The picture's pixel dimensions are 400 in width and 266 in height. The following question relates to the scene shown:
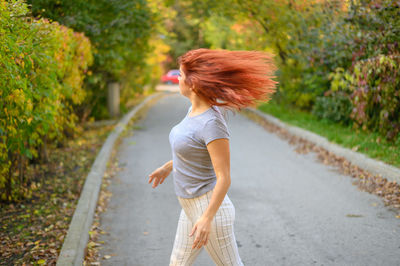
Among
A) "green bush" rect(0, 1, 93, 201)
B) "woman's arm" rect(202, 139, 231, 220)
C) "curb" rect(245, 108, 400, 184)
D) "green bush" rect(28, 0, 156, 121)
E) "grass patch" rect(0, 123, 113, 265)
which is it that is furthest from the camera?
"green bush" rect(28, 0, 156, 121)

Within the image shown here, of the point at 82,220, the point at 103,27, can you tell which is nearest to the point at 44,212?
the point at 82,220

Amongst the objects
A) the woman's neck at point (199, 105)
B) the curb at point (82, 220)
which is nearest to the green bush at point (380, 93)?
the curb at point (82, 220)

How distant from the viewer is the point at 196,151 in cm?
258

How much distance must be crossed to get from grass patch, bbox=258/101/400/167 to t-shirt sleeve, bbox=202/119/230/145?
5.07 m

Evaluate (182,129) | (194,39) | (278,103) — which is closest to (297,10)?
(278,103)

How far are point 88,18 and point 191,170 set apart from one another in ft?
25.0

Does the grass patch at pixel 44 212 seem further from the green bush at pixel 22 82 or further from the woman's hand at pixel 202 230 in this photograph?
the woman's hand at pixel 202 230

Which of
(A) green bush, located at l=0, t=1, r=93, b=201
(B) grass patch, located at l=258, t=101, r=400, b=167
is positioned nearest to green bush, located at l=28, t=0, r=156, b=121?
(A) green bush, located at l=0, t=1, r=93, b=201

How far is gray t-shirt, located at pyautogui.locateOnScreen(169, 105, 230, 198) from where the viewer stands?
2.49 metres

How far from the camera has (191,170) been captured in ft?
8.71

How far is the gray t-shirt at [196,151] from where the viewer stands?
8.18 feet

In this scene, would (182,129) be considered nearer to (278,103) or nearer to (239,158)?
(239,158)

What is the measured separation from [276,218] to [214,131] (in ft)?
10.5

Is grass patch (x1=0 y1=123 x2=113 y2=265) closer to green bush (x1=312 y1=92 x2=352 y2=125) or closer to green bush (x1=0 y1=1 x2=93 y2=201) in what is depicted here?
green bush (x1=0 y1=1 x2=93 y2=201)
